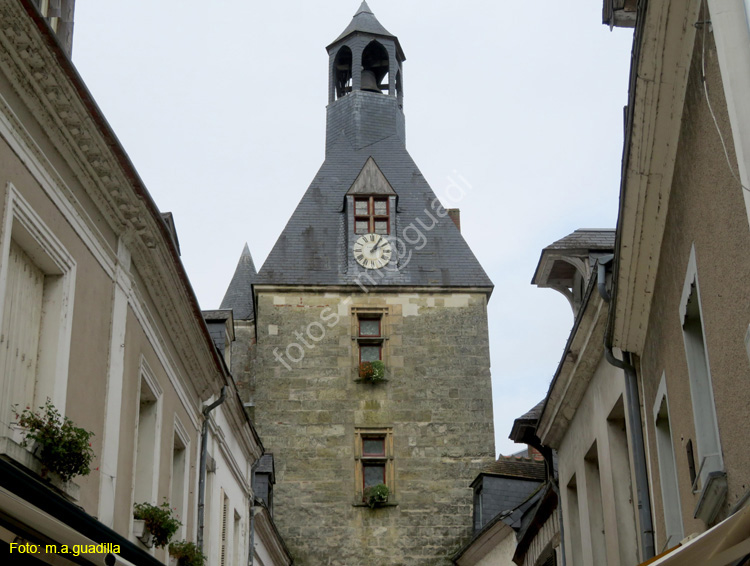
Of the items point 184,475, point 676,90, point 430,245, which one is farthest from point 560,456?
point 430,245

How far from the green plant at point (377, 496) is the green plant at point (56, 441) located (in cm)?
1943

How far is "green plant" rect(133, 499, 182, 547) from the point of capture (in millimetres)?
9953

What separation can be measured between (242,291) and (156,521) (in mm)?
23975

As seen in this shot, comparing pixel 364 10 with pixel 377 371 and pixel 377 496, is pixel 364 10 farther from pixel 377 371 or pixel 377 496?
pixel 377 496

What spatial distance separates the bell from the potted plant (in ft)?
30.5

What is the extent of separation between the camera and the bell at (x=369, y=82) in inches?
1321

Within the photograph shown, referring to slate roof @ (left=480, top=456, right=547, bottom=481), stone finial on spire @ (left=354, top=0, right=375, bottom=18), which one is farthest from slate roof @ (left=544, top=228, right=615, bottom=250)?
stone finial on spire @ (left=354, top=0, right=375, bottom=18)

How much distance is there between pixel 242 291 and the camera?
33906mm

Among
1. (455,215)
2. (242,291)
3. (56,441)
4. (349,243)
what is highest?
(455,215)

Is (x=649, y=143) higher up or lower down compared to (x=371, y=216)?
lower down

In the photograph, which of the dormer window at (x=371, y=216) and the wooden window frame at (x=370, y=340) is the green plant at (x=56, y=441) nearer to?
the wooden window frame at (x=370, y=340)

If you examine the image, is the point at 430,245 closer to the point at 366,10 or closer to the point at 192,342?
the point at 366,10

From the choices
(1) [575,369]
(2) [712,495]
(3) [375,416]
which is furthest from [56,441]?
(3) [375,416]

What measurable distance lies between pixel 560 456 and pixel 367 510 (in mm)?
12820
